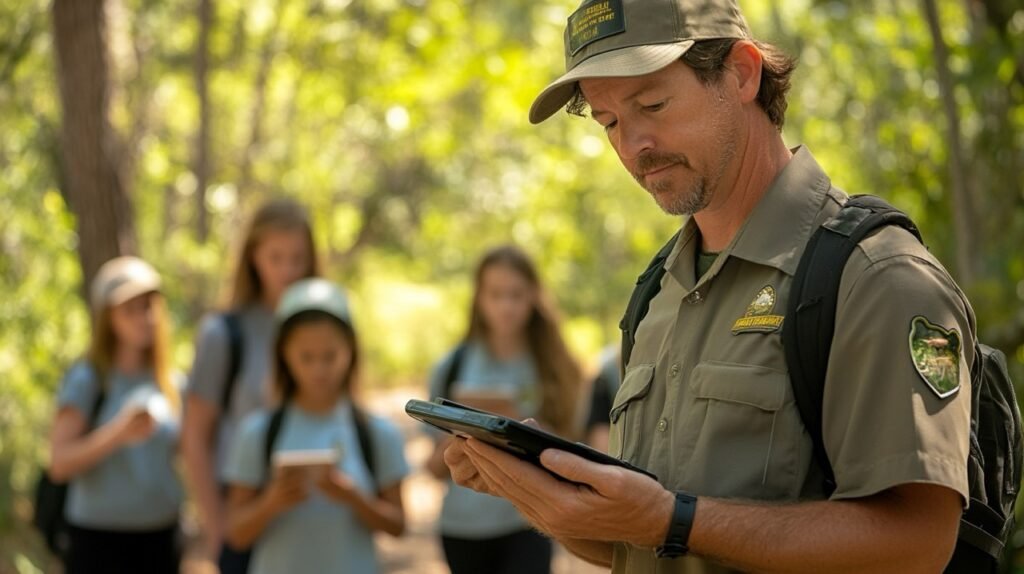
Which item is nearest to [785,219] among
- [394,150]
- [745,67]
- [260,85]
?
[745,67]

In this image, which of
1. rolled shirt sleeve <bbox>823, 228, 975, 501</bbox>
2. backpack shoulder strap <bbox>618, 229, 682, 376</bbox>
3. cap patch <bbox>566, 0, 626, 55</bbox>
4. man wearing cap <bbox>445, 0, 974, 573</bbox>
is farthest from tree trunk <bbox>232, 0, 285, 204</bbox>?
rolled shirt sleeve <bbox>823, 228, 975, 501</bbox>

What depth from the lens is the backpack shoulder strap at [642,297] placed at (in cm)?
289

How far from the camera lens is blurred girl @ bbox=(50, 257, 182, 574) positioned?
242 inches

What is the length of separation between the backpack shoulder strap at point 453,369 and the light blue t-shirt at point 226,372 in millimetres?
780

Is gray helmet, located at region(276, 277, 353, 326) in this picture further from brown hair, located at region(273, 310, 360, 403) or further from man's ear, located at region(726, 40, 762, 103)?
man's ear, located at region(726, 40, 762, 103)

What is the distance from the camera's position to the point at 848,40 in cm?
979

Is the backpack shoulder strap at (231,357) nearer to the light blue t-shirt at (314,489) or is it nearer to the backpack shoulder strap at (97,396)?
the light blue t-shirt at (314,489)

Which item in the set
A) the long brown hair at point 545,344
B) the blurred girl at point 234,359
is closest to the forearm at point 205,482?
the blurred girl at point 234,359

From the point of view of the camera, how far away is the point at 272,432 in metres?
5.35

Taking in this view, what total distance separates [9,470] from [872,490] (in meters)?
7.93

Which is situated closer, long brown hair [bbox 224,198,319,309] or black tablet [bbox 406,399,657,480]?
black tablet [bbox 406,399,657,480]

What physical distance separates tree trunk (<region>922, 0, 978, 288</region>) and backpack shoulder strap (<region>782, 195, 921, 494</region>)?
383 centimetres

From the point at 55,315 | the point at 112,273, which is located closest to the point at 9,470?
the point at 55,315

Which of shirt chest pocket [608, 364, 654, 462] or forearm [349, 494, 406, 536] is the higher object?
shirt chest pocket [608, 364, 654, 462]
